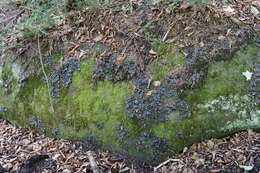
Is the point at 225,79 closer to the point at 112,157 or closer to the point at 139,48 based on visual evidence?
the point at 139,48

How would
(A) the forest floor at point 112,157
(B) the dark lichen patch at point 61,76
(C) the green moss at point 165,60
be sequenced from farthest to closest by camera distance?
(B) the dark lichen patch at point 61,76 → (C) the green moss at point 165,60 → (A) the forest floor at point 112,157

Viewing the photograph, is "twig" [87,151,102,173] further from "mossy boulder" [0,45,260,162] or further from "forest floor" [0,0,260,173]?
"mossy boulder" [0,45,260,162]

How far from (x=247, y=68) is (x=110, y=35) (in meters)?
1.74

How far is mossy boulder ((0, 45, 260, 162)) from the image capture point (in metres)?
3.40

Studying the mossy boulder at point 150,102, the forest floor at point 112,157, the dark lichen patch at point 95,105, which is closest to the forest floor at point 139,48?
the forest floor at point 112,157

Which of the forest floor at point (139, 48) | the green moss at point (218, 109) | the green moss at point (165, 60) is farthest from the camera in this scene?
the green moss at point (165, 60)

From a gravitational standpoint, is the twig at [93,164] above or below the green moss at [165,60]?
below

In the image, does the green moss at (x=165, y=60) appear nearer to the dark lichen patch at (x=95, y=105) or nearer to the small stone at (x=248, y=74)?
the dark lichen patch at (x=95, y=105)

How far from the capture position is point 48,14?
13.5 ft

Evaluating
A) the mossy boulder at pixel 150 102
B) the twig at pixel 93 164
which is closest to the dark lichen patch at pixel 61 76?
the mossy boulder at pixel 150 102

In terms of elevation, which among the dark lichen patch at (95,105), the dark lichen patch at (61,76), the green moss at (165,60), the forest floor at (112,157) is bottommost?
the forest floor at (112,157)

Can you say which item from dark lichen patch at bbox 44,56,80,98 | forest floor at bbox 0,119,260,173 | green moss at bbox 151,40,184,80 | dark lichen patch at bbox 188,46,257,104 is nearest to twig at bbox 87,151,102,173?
forest floor at bbox 0,119,260,173

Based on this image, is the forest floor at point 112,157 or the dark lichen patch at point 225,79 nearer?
the forest floor at point 112,157

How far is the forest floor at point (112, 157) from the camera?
3.15m
